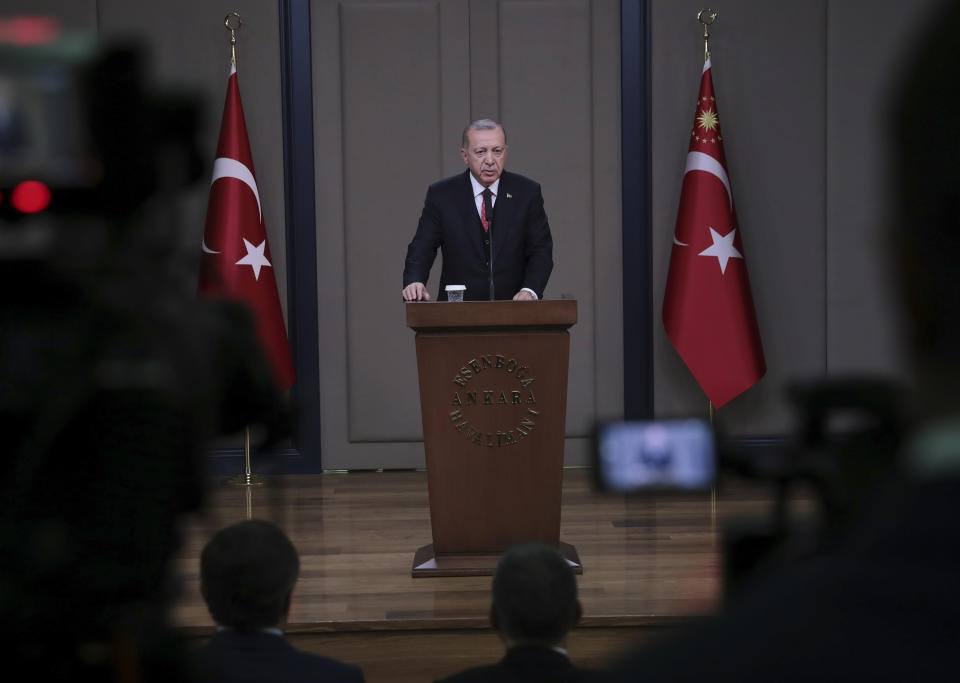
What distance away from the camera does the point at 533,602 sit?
5.66 ft

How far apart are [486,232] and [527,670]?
9.61 ft

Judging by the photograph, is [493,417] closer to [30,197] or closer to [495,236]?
[495,236]

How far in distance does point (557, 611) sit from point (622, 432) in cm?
111

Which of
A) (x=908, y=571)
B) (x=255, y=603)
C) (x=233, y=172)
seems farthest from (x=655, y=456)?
(x=233, y=172)

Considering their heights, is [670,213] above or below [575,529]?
above

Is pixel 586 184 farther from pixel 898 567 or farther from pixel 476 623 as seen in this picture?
pixel 898 567

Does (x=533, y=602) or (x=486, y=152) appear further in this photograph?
(x=486, y=152)

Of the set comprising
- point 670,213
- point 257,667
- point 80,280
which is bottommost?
point 257,667

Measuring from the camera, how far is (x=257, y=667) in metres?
1.61

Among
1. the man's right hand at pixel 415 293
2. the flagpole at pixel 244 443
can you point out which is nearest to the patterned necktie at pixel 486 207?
the man's right hand at pixel 415 293

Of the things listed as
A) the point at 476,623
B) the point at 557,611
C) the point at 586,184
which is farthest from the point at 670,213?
the point at 557,611

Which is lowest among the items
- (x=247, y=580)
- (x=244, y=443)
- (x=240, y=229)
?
(x=244, y=443)

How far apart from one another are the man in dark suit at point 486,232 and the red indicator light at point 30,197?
10.9 ft

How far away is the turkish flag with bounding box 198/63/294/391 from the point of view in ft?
16.8
